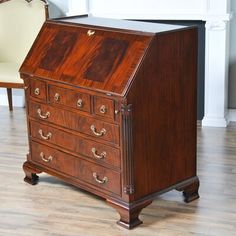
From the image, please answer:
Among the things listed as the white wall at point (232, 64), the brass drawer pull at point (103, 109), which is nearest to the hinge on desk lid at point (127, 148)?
the brass drawer pull at point (103, 109)

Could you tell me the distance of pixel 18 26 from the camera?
495 cm

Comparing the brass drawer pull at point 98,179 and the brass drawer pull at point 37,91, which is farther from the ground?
the brass drawer pull at point 37,91

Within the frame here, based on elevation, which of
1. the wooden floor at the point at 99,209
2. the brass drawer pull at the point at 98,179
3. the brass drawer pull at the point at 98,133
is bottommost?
the wooden floor at the point at 99,209

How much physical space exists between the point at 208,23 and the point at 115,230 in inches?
79.3

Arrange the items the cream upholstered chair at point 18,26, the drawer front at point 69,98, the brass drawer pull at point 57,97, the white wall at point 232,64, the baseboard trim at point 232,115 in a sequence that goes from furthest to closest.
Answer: the cream upholstered chair at point 18,26, the baseboard trim at point 232,115, the white wall at point 232,64, the brass drawer pull at point 57,97, the drawer front at point 69,98

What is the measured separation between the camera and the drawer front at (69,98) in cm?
309

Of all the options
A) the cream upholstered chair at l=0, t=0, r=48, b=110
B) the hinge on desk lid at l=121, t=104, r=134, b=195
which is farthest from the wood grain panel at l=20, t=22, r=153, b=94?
the cream upholstered chair at l=0, t=0, r=48, b=110

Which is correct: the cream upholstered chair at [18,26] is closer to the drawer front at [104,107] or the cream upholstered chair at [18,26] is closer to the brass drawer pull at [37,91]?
the brass drawer pull at [37,91]

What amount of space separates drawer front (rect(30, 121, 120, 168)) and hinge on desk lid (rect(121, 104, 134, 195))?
0.06 metres

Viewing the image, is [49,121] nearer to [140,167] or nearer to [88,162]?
[88,162]

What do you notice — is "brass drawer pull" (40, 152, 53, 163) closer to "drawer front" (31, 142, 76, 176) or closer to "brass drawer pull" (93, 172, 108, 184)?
"drawer front" (31, 142, 76, 176)

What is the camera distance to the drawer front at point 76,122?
299cm

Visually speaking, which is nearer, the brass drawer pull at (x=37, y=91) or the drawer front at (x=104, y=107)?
the drawer front at (x=104, y=107)

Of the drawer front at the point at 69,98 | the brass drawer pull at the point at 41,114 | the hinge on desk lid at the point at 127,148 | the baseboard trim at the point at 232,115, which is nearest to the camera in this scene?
the hinge on desk lid at the point at 127,148
